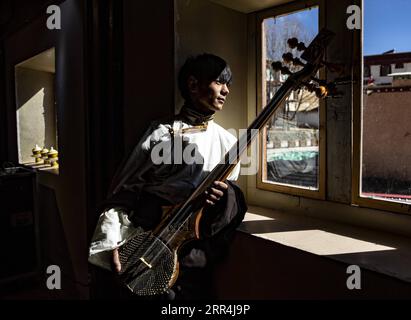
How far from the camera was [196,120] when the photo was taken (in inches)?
46.3

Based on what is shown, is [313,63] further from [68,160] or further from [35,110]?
[35,110]

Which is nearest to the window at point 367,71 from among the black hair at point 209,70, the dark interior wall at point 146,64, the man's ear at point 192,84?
the black hair at point 209,70

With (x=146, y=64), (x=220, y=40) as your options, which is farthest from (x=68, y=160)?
(x=220, y=40)

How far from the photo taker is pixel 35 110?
126 inches

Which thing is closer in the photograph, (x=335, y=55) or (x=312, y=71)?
(x=312, y=71)

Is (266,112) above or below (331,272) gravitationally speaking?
above

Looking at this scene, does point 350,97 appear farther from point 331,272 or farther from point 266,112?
point 331,272

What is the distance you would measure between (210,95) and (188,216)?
1.29 feet

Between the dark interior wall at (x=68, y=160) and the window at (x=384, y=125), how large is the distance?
1.31 metres

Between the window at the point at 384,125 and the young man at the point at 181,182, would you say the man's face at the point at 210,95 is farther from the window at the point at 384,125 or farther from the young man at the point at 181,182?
the window at the point at 384,125

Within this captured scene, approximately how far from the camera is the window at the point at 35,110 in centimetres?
311

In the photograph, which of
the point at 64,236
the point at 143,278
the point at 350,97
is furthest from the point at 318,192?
the point at 64,236

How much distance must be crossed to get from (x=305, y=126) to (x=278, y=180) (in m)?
0.26

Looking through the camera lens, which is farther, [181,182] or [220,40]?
[220,40]
